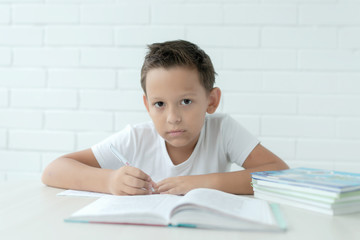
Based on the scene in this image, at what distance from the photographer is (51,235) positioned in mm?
598

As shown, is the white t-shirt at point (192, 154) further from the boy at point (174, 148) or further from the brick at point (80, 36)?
the brick at point (80, 36)

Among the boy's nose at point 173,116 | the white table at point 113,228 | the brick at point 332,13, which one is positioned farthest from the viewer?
the brick at point 332,13

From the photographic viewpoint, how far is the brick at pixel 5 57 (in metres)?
2.00

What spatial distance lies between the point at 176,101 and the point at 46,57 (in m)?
1.12

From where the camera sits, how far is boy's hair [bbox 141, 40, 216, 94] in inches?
46.5

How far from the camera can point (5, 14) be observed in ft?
6.59

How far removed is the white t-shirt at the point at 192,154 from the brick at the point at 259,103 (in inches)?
17.0

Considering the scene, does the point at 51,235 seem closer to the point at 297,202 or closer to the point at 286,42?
the point at 297,202

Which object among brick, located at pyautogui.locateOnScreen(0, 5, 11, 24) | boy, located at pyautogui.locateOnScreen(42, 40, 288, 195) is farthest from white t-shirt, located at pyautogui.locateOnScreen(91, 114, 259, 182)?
brick, located at pyautogui.locateOnScreen(0, 5, 11, 24)

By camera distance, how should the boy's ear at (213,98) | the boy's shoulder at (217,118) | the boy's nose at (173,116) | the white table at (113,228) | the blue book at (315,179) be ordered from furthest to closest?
the boy's shoulder at (217,118), the boy's ear at (213,98), the boy's nose at (173,116), the blue book at (315,179), the white table at (113,228)

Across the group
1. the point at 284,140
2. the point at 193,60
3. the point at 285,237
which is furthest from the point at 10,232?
the point at 284,140

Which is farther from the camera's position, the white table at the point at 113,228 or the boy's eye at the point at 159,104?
the boy's eye at the point at 159,104

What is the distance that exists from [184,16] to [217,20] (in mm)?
166

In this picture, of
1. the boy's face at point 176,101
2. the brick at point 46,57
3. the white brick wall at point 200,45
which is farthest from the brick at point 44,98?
the boy's face at point 176,101
